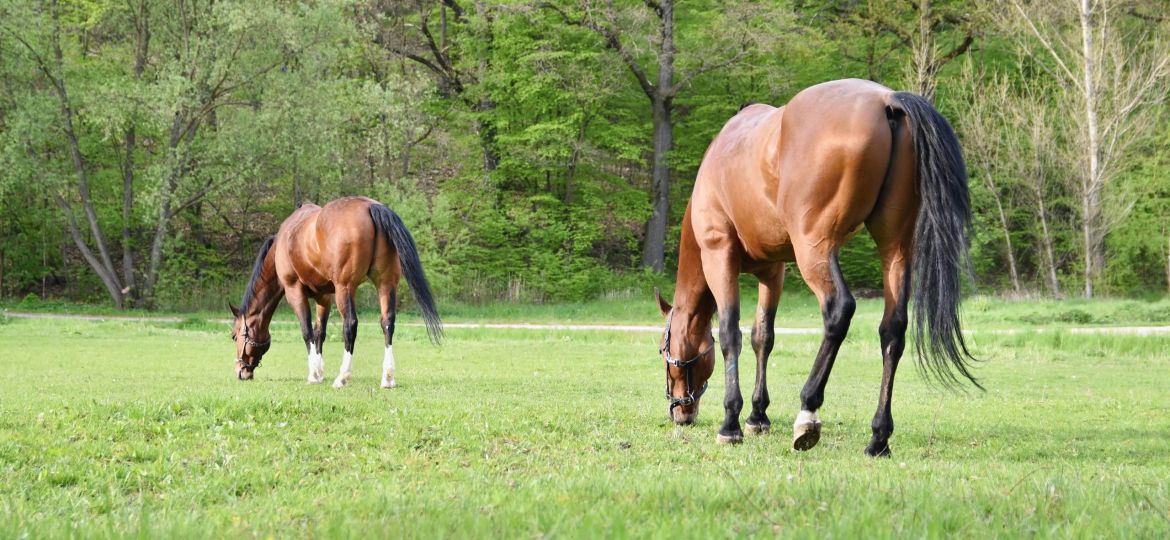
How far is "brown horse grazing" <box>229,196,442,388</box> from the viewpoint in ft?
37.4

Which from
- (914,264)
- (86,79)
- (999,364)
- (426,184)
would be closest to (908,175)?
(914,264)

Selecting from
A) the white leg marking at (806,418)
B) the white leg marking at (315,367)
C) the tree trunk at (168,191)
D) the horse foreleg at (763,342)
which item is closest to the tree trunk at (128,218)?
the tree trunk at (168,191)

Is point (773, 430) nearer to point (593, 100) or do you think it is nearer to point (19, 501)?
point (19, 501)

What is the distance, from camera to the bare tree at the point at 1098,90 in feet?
98.6

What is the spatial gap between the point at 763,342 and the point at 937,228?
6.72 ft

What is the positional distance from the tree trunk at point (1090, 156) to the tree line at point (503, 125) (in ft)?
0.40

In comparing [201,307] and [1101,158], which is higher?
[1101,158]

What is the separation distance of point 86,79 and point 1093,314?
103ft

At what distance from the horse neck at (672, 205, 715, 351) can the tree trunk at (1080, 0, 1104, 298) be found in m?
26.6

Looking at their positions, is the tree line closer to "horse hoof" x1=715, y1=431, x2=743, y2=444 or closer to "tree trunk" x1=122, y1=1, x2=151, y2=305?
"tree trunk" x1=122, y1=1, x2=151, y2=305

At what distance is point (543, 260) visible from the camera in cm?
3406

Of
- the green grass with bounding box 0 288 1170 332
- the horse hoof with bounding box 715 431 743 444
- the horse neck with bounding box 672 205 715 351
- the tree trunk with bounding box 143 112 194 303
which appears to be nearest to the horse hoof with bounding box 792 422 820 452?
the horse hoof with bounding box 715 431 743 444

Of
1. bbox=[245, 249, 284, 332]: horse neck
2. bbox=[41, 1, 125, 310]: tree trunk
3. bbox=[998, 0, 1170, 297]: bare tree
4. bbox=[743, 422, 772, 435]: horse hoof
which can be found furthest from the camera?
bbox=[998, 0, 1170, 297]: bare tree

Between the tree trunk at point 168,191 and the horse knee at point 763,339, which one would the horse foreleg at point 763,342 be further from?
the tree trunk at point 168,191
